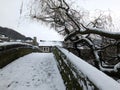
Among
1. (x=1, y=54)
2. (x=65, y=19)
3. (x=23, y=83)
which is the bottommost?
(x=23, y=83)

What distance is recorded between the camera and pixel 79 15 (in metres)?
19.1

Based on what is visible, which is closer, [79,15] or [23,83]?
[23,83]

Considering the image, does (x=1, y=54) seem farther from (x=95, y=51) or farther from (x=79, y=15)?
(x=79, y=15)

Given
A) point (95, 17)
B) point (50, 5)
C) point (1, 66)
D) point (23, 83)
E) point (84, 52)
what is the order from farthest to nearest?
point (95, 17) → point (50, 5) → point (84, 52) → point (1, 66) → point (23, 83)

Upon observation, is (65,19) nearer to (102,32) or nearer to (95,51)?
(95,51)

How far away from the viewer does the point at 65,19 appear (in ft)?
61.0

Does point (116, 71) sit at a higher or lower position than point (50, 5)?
lower

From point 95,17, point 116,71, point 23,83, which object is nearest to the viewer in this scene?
point 23,83

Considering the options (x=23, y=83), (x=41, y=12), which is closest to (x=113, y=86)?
(x=23, y=83)

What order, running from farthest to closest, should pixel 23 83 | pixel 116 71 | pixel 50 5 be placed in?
1. pixel 50 5
2. pixel 116 71
3. pixel 23 83

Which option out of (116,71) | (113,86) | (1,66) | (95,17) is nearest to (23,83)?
(1,66)

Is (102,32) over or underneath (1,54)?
over

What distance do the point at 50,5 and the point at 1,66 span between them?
980 cm

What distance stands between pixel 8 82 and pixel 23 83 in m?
0.49
